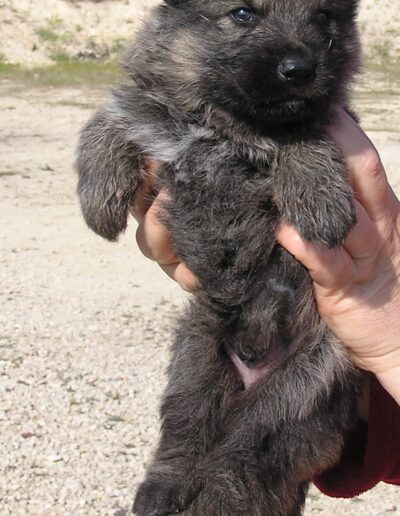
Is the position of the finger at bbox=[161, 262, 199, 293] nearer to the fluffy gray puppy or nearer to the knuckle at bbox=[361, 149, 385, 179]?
the fluffy gray puppy

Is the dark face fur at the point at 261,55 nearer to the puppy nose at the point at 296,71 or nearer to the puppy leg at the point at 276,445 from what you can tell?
the puppy nose at the point at 296,71

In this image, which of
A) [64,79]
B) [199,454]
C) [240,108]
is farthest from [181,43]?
[64,79]

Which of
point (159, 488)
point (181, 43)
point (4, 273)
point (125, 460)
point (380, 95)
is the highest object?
point (181, 43)

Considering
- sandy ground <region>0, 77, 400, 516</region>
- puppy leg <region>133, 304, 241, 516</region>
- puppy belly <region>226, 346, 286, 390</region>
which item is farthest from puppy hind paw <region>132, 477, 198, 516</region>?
sandy ground <region>0, 77, 400, 516</region>

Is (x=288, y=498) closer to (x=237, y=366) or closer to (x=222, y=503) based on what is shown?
(x=222, y=503)

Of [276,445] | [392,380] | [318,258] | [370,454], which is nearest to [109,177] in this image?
[318,258]

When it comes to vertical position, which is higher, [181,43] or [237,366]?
[181,43]

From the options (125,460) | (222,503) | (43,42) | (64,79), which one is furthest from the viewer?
(43,42)

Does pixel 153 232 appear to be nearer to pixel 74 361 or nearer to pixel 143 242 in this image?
pixel 143 242
